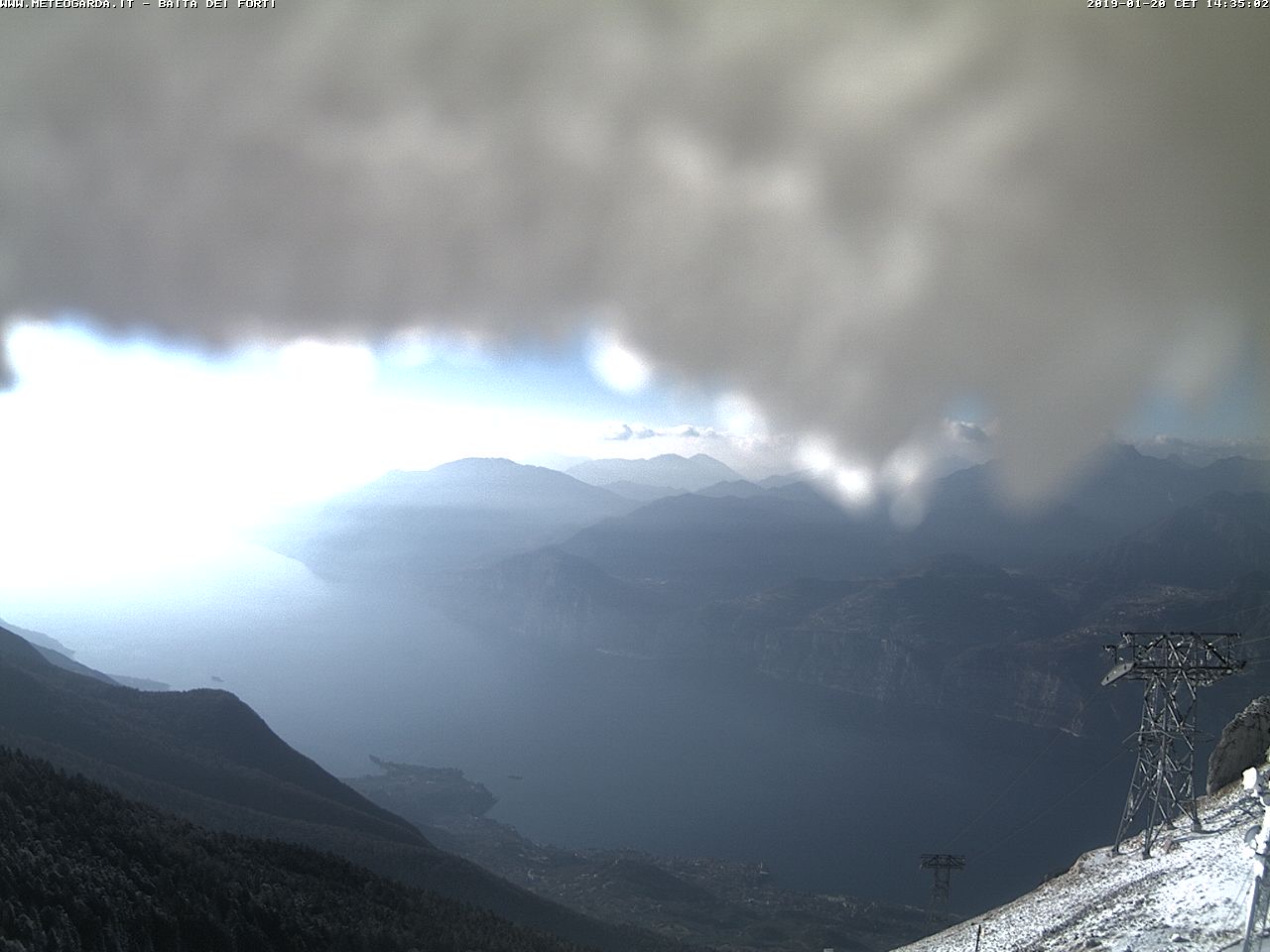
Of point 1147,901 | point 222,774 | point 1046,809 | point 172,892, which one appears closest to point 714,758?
point 1046,809

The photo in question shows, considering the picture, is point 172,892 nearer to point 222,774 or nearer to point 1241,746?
point 222,774

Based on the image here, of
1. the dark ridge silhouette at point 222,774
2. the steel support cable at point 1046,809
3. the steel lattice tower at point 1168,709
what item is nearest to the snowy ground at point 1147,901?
the steel lattice tower at point 1168,709

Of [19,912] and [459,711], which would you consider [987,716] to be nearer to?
[459,711]

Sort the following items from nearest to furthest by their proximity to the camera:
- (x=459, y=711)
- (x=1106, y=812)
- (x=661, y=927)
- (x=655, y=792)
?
(x=661, y=927)
(x=1106, y=812)
(x=655, y=792)
(x=459, y=711)


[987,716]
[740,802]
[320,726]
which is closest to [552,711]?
[320,726]

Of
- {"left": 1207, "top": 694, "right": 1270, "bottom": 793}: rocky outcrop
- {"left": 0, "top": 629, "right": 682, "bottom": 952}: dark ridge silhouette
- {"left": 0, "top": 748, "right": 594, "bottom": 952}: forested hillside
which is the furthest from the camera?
{"left": 0, "top": 629, "right": 682, "bottom": 952}: dark ridge silhouette

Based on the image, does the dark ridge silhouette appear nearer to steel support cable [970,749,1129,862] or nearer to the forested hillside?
the forested hillside

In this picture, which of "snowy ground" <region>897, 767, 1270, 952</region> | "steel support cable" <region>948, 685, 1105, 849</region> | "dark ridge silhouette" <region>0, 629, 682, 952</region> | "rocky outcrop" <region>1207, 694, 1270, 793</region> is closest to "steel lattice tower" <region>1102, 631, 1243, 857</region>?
"snowy ground" <region>897, 767, 1270, 952</region>
